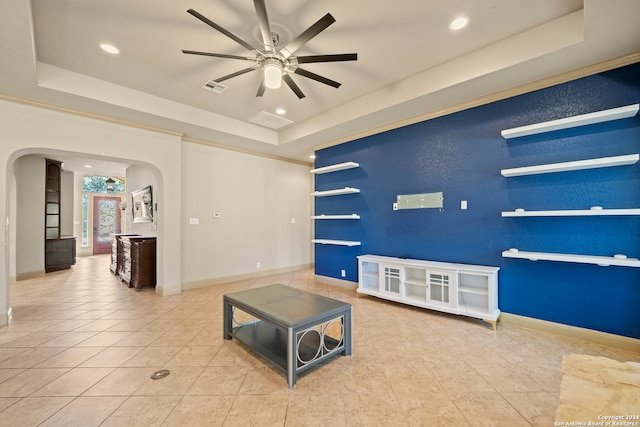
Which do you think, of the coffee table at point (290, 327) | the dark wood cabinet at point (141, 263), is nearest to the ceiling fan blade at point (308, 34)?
the coffee table at point (290, 327)

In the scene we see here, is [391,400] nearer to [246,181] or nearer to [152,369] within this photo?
[152,369]

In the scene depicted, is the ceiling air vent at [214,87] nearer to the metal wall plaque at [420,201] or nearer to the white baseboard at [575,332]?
the metal wall plaque at [420,201]

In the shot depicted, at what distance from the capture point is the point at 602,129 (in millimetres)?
2797

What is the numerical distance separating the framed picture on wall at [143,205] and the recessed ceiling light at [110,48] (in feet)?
10.3

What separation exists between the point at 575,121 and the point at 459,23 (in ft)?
5.23

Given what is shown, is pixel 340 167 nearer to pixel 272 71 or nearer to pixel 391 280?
pixel 391 280

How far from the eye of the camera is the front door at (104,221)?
10.2 meters

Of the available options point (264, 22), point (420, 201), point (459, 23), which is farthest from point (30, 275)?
point (459, 23)

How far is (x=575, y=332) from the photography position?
9.52 ft

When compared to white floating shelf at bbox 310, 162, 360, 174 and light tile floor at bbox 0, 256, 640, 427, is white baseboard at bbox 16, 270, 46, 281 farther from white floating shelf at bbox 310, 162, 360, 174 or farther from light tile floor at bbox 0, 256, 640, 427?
white floating shelf at bbox 310, 162, 360, 174

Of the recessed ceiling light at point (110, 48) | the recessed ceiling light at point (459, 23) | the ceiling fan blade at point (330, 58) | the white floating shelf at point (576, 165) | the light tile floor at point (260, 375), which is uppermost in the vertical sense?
the recessed ceiling light at point (459, 23)

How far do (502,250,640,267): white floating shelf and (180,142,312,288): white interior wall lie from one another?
4730 mm

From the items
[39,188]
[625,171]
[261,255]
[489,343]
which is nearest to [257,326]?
[489,343]

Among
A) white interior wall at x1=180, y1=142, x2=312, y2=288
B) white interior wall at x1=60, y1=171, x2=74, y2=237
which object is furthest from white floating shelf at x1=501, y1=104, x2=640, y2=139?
white interior wall at x1=60, y1=171, x2=74, y2=237
